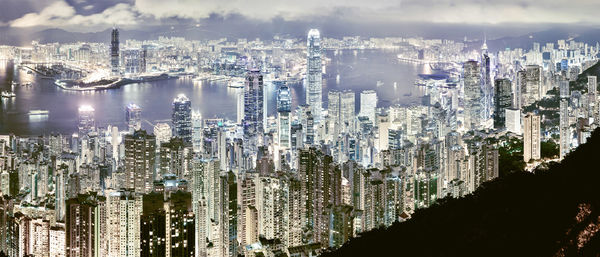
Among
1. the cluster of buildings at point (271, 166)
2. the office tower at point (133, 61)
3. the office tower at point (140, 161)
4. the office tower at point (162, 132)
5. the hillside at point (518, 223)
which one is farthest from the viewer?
the office tower at point (133, 61)

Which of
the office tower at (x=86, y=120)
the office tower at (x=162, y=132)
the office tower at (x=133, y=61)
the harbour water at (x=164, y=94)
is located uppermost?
the office tower at (x=133, y=61)

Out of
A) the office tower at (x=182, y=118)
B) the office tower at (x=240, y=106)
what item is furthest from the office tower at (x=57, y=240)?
the office tower at (x=240, y=106)

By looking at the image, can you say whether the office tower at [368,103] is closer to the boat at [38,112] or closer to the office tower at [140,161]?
the office tower at [140,161]

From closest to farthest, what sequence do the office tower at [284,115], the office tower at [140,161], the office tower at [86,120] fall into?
the office tower at [140,161], the office tower at [86,120], the office tower at [284,115]

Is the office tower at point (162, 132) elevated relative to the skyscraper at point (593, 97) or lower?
lower

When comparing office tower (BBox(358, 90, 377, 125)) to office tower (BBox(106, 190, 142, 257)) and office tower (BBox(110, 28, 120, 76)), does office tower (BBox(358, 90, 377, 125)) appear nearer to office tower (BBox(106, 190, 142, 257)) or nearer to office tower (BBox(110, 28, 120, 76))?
office tower (BBox(110, 28, 120, 76))

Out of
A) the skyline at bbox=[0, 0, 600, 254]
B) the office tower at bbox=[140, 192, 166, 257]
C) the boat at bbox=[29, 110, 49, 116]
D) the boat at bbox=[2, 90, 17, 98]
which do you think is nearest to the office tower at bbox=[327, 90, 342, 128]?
the skyline at bbox=[0, 0, 600, 254]

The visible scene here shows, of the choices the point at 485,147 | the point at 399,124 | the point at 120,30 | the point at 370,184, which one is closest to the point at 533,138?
the point at 485,147
